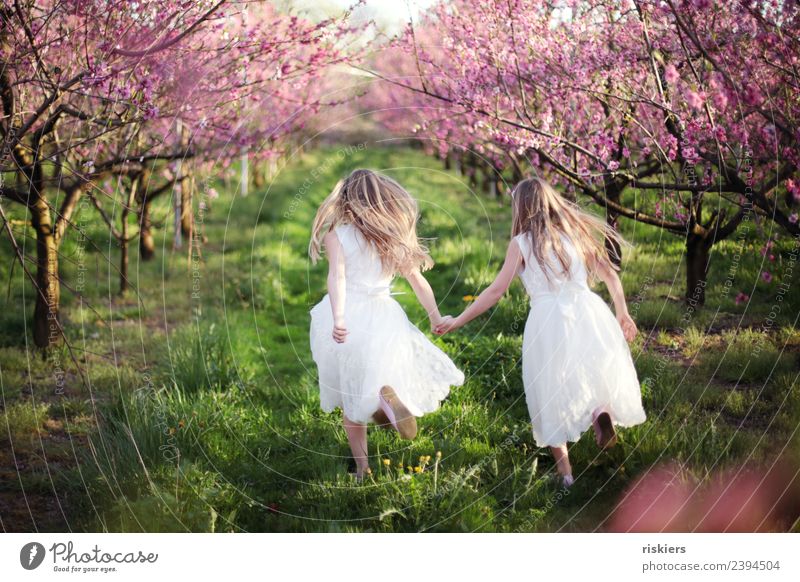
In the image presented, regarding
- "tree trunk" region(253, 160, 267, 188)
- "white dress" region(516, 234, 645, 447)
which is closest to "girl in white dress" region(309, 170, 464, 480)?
"white dress" region(516, 234, 645, 447)

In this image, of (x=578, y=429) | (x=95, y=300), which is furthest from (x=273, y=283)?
(x=578, y=429)

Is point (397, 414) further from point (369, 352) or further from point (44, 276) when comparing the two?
point (44, 276)

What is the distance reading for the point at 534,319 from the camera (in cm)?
421

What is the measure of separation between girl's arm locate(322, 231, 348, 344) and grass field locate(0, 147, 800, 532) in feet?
2.52

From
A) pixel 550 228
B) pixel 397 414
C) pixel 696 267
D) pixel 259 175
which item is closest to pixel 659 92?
pixel 696 267

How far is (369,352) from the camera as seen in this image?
163 inches

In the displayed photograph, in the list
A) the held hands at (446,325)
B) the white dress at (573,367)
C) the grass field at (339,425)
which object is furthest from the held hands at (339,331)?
the white dress at (573,367)

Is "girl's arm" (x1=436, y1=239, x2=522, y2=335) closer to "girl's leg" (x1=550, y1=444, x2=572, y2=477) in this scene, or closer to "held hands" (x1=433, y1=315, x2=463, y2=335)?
"held hands" (x1=433, y1=315, x2=463, y2=335)

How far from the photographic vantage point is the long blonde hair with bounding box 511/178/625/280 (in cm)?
421

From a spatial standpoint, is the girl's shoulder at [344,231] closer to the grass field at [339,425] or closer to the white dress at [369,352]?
the white dress at [369,352]

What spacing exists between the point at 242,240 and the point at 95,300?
3.77m

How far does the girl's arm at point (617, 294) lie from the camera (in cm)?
422

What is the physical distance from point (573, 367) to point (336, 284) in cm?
132

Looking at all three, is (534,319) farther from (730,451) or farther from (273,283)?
(273,283)
